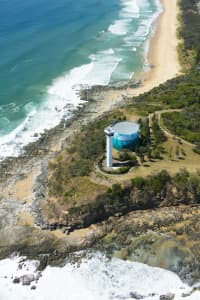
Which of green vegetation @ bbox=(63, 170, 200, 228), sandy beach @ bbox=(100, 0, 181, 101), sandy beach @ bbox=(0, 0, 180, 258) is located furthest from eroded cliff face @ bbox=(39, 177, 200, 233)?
sandy beach @ bbox=(100, 0, 181, 101)

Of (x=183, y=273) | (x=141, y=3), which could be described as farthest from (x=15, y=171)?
(x=141, y=3)

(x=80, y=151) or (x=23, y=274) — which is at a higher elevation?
(x=80, y=151)

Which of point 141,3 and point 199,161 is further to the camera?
point 141,3

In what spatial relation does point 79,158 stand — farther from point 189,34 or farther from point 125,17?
point 125,17

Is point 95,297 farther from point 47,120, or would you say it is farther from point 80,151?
point 47,120

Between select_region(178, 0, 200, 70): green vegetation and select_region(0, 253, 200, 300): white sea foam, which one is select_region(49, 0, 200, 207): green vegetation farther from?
select_region(178, 0, 200, 70): green vegetation
